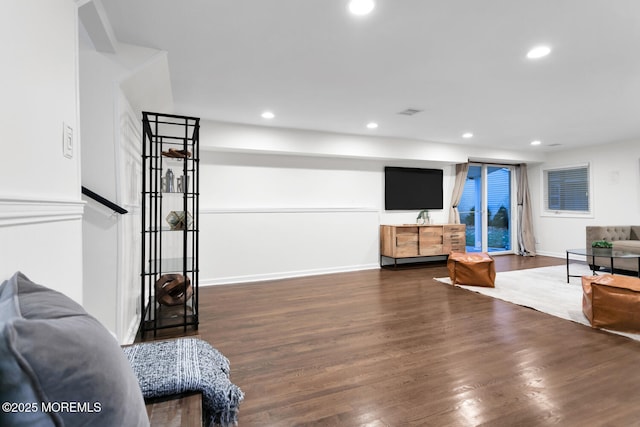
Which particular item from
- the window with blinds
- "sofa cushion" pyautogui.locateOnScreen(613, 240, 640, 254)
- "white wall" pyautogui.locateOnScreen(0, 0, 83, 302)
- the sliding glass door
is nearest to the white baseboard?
the sliding glass door

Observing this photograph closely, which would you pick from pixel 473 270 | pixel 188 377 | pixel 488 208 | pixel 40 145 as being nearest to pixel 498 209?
pixel 488 208

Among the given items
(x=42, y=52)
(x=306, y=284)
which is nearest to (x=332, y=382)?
(x=42, y=52)

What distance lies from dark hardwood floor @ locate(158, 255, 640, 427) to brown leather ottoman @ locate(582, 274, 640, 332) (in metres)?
0.18

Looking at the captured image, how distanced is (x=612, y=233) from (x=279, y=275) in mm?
5682

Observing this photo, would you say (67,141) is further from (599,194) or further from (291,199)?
(599,194)

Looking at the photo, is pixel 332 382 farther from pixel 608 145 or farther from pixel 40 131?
pixel 608 145

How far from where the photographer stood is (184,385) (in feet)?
3.85

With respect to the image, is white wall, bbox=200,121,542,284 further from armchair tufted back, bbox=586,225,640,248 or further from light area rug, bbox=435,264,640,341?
armchair tufted back, bbox=586,225,640,248

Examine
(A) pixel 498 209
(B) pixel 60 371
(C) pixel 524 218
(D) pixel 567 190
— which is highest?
(D) pixel 567 190

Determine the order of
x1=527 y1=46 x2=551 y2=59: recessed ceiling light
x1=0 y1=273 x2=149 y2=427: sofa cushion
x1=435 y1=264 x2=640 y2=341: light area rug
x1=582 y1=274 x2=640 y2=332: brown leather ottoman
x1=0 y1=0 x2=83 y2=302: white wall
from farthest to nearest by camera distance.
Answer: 1. x1=435 y1=264 x2=640 y2=341: light area rug
2. x1=582 y1=274 x2=640 y2=332: brown leather ottoman
3. x1=527 y1=46 x2=551 y2=59: recessed ceiling light
4. x1=0 y1=0 x2=83 y2=302: white wall
5. x1=0 y1=273 x2=149 y2=427: sofa cushion

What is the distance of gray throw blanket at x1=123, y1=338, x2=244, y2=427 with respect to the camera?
3.81 feet

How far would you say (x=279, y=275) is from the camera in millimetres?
5121

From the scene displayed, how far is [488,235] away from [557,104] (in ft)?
13.4

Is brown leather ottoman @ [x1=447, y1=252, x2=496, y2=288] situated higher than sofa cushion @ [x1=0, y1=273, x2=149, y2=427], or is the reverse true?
sofa cushion @ [x1=0, y1=273, x2=149, y2=427]
